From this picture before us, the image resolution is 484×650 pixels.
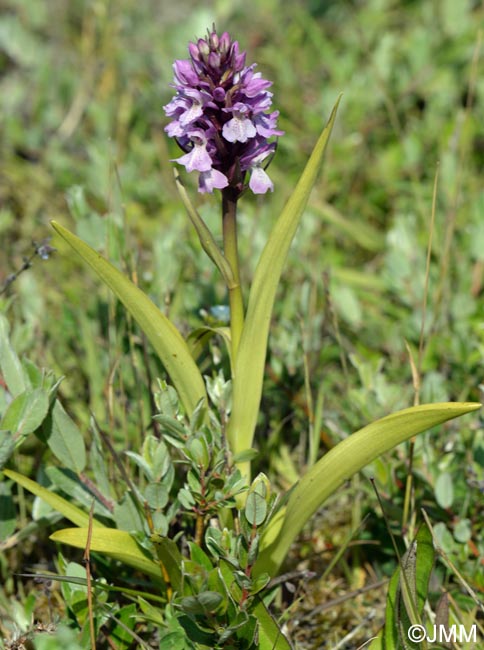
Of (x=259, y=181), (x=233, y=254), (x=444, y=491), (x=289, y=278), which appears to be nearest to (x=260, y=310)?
(x=233, y=254)

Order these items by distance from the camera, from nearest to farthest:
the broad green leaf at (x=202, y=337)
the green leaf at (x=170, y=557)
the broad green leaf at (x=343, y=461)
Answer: the broad green leaf at (x=343, y=461)
the green leaf at (x=170, y=557)
the broad green leaf at (x=202, y=337)

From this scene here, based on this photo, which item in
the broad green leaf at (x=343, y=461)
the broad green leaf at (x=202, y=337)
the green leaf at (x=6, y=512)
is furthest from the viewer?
the green leaf at (x=6, y=512)

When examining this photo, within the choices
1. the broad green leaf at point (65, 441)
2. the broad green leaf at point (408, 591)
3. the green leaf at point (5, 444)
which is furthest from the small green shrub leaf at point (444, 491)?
the green leaf at point (5, 444)

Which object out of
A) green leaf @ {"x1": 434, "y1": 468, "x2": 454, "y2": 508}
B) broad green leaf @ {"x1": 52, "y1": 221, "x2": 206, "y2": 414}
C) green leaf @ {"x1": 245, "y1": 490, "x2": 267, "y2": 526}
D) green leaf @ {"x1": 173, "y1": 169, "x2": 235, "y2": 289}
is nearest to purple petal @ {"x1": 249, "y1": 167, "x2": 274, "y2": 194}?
green leaf @ {"x1": 173, "y1": 169, "x2": 235, "y2": 289}

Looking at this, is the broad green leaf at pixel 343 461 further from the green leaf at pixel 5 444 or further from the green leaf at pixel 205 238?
the green leaf at pixel 5 444

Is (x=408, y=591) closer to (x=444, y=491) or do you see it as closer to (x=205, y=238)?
(x=444, y=491)
